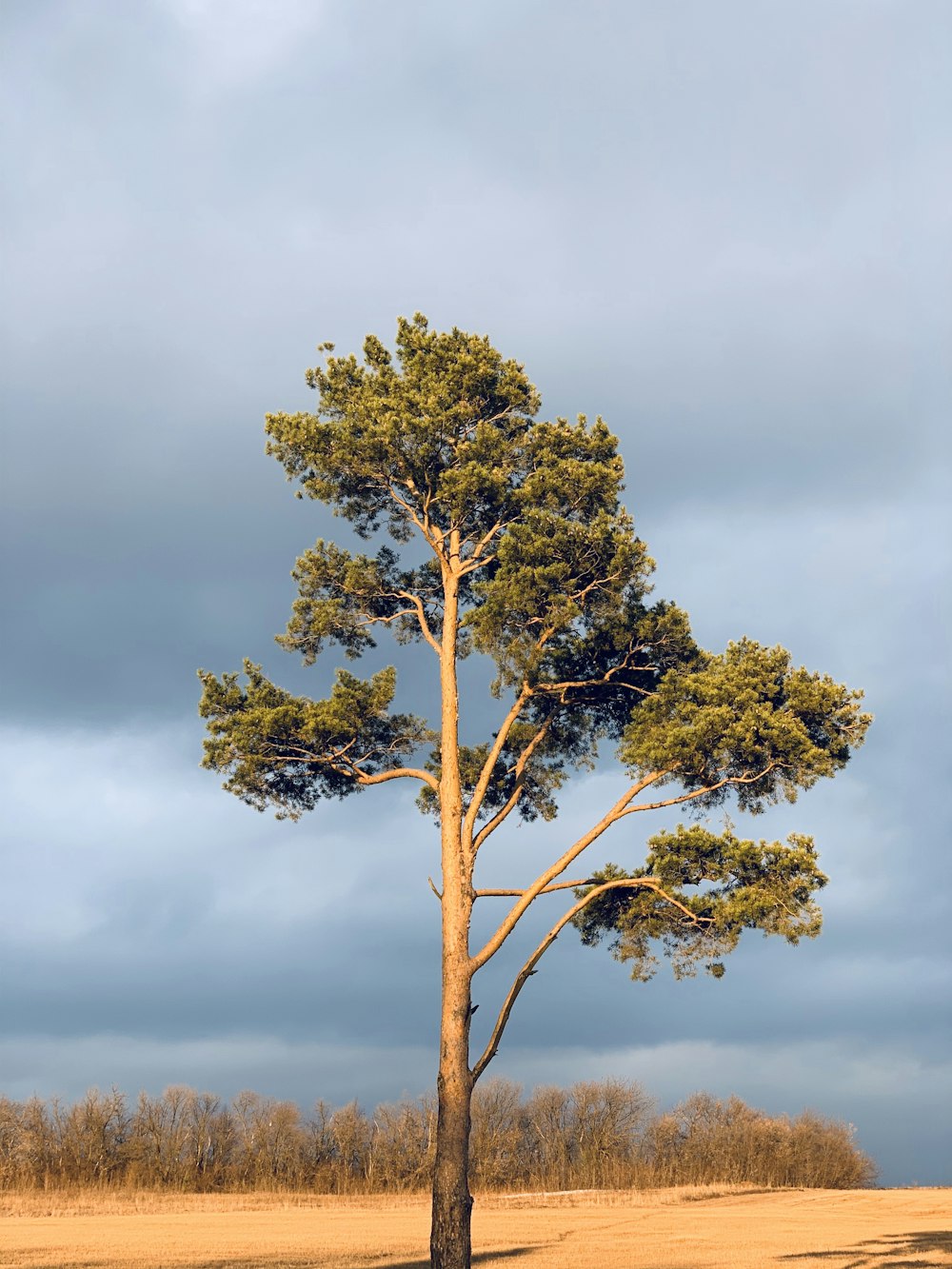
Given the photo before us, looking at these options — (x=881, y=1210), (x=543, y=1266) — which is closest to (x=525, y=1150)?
(x=881, y=1210)

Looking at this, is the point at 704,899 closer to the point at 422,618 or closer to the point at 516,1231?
the point at 422,618

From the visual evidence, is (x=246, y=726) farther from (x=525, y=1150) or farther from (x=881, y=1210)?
(x=525, y=1150)

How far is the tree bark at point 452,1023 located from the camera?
20.2 metres

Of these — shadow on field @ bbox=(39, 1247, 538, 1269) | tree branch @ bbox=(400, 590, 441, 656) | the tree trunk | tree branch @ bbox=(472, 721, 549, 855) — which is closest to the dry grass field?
shadow on field @ bbox=(39, 1247, 538, 1269)

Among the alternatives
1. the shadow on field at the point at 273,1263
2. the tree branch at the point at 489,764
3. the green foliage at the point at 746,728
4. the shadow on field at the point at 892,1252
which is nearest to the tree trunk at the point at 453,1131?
the tree branch at the point at 489,764

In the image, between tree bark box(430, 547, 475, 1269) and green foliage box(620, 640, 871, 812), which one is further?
green foliage box(620, 640, 871, 812)

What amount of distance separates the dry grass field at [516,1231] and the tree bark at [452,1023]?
8765mm

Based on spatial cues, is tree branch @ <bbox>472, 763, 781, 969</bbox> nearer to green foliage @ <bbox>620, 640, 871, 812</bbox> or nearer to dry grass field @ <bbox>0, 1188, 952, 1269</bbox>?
green foliage @ <bbox>620, 640, 871, 812</bbox>

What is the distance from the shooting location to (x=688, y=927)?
2338cm

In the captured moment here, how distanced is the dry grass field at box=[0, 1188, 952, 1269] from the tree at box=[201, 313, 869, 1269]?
10.0m

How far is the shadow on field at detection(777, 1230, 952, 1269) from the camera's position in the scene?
26.0 m

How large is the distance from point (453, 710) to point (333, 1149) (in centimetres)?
7321

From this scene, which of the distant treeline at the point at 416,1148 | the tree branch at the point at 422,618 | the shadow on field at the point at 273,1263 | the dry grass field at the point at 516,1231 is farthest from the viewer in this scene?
the distant treeline at the point at 416,1148

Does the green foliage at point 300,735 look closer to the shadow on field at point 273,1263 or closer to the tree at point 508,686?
the tree at point 508,686
